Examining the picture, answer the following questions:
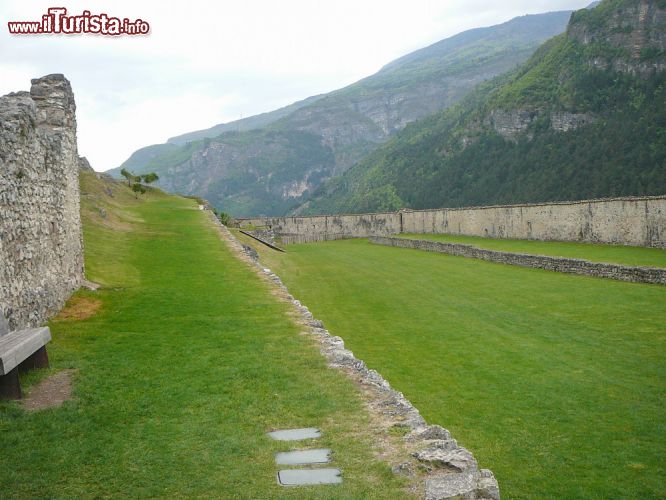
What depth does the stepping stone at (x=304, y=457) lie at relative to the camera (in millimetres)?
5637

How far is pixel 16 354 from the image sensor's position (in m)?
7.04

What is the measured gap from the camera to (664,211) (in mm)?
30750

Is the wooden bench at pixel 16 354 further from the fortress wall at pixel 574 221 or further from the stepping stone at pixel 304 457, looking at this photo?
the fortress wall at pixel 574 221

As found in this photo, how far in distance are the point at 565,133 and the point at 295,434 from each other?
118 meters

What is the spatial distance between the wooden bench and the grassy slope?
0.37 metres

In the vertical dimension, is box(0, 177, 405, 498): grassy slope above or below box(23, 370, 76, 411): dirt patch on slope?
below

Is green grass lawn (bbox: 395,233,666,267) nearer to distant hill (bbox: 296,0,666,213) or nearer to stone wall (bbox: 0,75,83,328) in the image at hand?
stone wall (bbox: 0,75,83,328)

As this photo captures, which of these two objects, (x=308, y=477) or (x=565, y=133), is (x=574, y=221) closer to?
(x=308, y=477)

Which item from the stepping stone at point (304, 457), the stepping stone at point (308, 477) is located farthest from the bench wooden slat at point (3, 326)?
the stepping stone at point (308, 477)

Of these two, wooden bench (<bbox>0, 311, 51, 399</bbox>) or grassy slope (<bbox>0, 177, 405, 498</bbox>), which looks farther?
wooden bench (<bbox>0, 311, 51, 399</bbox>)

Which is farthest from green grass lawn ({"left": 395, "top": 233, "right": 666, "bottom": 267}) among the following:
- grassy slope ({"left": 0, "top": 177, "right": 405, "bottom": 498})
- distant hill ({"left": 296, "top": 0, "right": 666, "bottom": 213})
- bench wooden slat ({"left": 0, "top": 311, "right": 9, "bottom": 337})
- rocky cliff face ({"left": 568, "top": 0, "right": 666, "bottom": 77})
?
rocky cliff face ({"left": 568, "top": 0, "right": 666, "bottom": 77})

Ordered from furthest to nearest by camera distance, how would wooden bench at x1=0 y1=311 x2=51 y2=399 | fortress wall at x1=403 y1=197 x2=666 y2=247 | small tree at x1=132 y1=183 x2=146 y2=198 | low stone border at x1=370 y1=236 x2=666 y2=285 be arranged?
small tree at x1=132 y1=183 x2=146 y2=198 < fortress wall at x1=403 y1=197 x2=666 y2=247 < low stone border at x1=370 y1=236 x2=666 y2=285 < wooden bench at x1=0 y1=311 x2=51 y2=399

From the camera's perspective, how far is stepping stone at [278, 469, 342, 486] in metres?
5.22

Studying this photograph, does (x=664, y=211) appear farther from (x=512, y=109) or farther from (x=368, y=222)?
(x=512, y=109)
